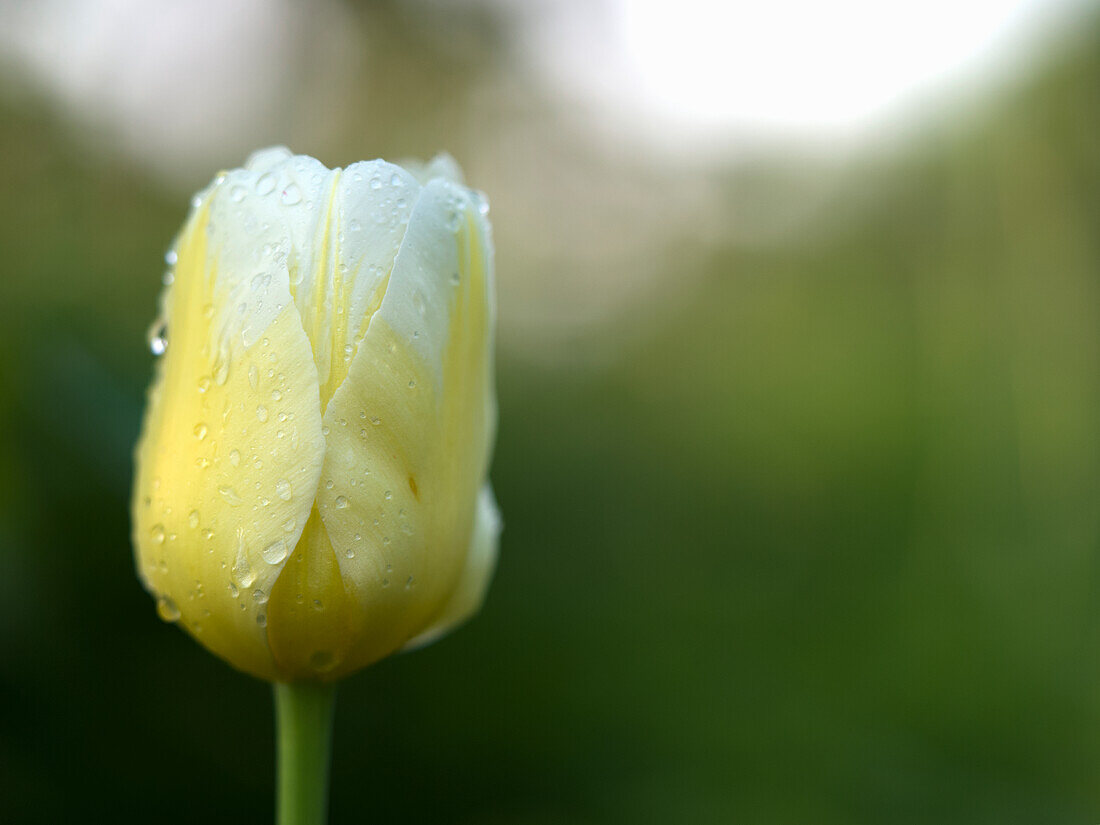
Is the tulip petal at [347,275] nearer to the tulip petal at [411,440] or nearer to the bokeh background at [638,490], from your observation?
the tulip petal at [411,440]

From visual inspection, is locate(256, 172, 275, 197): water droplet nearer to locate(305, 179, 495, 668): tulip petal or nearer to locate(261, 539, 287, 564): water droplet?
locate(305, 179, 495, 668): tulip petal

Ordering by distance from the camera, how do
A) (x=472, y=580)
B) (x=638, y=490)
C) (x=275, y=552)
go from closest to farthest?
(x=275, y=552)
(x=472, y=580)
(x=638, y=490)

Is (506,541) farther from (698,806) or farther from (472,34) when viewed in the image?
(472,34)

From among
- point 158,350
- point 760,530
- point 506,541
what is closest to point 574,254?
point 760,530

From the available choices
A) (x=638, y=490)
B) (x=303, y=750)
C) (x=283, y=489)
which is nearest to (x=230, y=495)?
(x=283, y=489)

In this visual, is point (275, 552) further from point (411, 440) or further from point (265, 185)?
point (265, 185)

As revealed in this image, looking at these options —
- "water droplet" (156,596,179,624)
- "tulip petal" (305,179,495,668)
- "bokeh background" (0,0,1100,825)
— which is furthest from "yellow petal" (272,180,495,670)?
"bokeh background" (0,0,1100,825)
